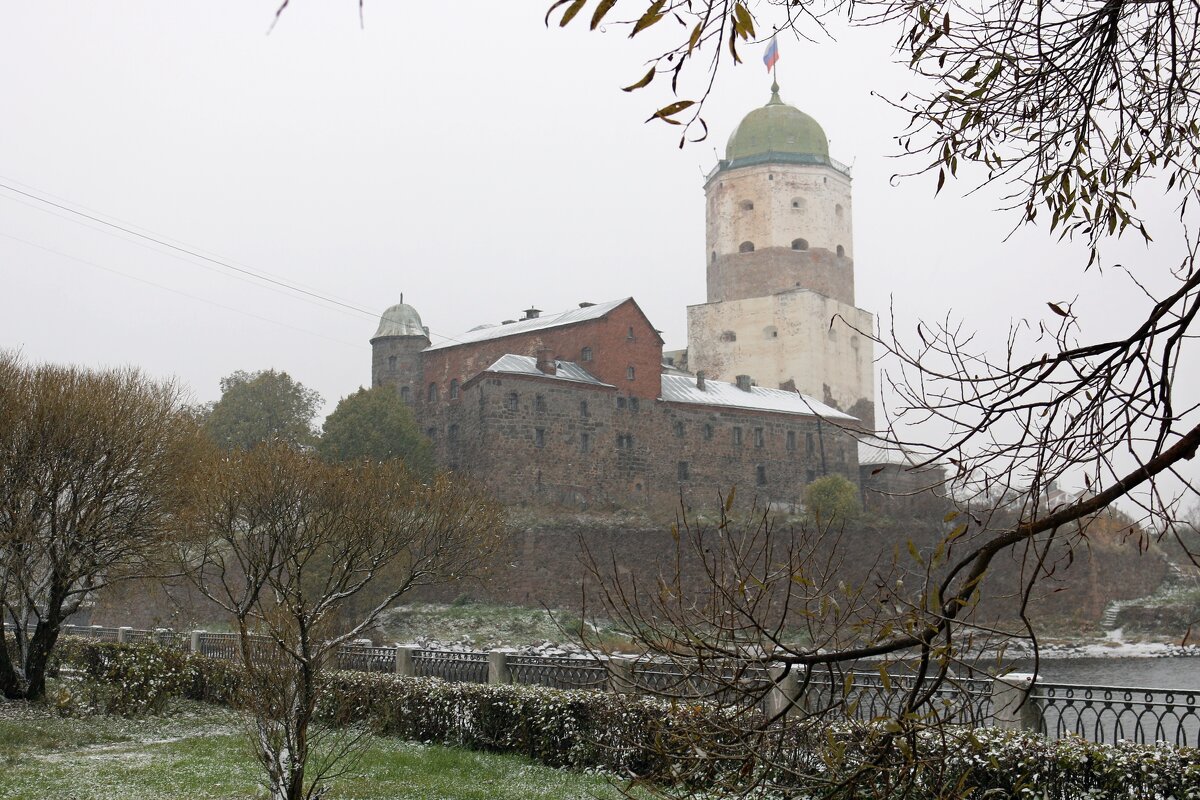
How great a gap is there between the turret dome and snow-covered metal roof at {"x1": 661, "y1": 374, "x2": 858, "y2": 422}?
12.2m

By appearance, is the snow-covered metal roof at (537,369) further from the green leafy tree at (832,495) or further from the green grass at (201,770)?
the green grass at (201,770)

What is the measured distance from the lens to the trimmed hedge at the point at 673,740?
3.81m

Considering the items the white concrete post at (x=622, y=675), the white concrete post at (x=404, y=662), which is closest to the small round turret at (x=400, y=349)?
the white concrete post at (x=404, y=662)

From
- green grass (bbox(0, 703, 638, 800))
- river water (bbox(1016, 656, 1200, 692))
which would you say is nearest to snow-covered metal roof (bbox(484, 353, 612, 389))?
river water (bbox(1016, 656, 1200, 692))

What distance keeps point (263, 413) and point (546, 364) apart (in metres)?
13.2

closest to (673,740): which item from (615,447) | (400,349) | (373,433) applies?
(373,433)

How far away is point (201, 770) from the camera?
42.4 ft

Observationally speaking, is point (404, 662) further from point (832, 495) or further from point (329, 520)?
point (832, 495)

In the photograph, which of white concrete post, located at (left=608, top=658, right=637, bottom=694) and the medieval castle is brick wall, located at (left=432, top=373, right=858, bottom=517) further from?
white concrete post, located at (left=608, top=658, right=637, bottom=694)

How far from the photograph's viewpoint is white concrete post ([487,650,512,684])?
16.2m

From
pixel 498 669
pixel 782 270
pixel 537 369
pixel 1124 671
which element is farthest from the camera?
pixel 782 270

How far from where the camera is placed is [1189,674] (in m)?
32.5

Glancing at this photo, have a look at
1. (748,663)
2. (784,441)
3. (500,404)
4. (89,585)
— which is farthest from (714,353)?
(748,663)

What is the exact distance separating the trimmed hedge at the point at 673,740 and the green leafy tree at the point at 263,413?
26.1m
